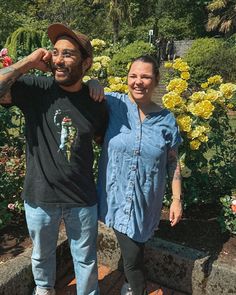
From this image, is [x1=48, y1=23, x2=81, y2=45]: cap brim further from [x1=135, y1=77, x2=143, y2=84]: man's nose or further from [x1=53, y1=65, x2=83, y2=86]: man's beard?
[x1=135, y1=77, x2=143, y2=84]: man's nose

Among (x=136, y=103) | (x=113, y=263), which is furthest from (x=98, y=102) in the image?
(x=113, y=263)

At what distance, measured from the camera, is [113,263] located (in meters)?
3.21

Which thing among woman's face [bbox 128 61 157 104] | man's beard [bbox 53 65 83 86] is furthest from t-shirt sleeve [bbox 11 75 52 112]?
woman's face [bbox 128 61 157 104]

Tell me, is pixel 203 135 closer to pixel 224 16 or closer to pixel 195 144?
pixel 195 144

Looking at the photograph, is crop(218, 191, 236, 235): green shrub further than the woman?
Yes

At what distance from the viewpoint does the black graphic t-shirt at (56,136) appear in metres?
2.24

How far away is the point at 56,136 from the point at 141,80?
1.92ft

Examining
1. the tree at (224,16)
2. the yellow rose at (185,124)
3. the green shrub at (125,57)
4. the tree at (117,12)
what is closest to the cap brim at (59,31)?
the yellow rose at (185,124)

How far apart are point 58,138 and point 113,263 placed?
55.3 inches

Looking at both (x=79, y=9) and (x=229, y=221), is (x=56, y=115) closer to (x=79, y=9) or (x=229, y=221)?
(x=229, y=221)

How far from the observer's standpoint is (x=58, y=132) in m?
2.24

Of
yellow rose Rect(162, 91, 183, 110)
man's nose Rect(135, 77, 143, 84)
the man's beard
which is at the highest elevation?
the man's beard

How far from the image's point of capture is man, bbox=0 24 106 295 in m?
2.18

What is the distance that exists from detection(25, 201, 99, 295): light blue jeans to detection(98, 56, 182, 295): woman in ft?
0.59
